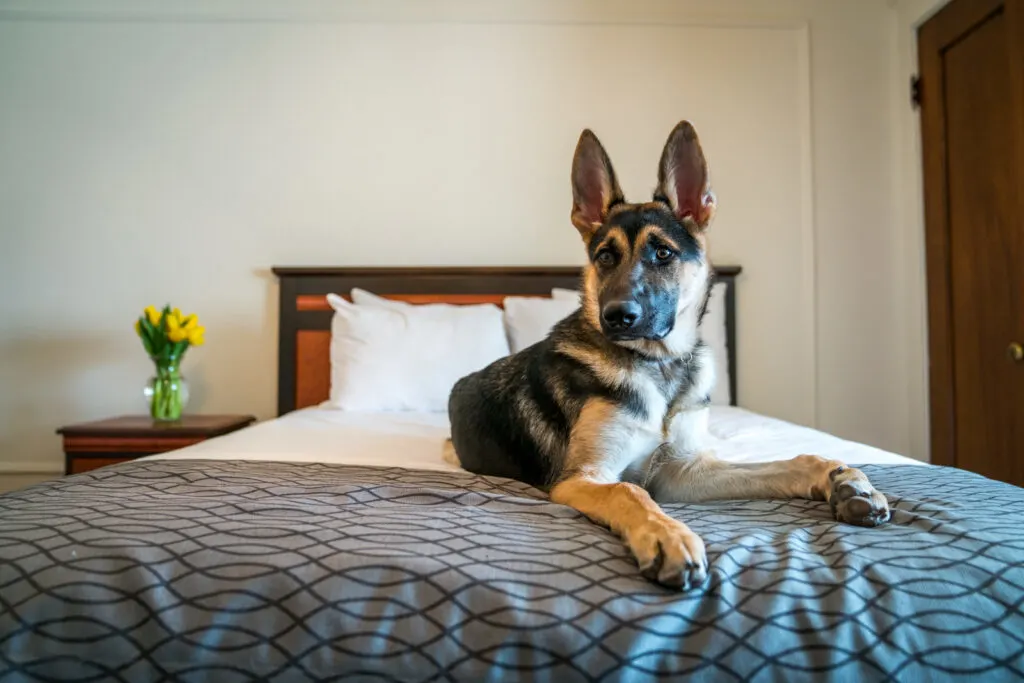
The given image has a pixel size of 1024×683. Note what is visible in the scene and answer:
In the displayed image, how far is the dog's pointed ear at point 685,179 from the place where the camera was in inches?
65.0

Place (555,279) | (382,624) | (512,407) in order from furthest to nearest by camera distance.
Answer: (555,279)
(512,407)
(382,624)

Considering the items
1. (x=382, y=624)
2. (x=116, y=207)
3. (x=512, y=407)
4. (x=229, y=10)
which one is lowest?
(x=382, y=624)

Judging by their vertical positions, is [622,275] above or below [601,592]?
above

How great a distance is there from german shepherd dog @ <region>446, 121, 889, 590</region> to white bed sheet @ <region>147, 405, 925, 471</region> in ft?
0.93

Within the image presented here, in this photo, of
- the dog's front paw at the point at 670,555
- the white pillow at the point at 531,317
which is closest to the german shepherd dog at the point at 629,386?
the dog's front paw at the point at 670,555

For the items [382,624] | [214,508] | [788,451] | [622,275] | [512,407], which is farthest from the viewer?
[788,451]

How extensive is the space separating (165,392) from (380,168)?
164 cm

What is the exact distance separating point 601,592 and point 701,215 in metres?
1.14

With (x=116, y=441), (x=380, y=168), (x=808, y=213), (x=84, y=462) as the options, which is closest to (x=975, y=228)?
(x=808, y=213)

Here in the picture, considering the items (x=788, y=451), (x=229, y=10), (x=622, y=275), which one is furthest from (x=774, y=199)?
(x=229, y=10)

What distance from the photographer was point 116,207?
3.78 meters

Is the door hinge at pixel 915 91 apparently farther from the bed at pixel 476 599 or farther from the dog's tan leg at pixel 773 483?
the bed at pixel 476 599

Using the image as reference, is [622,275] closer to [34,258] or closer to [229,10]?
[229,10]

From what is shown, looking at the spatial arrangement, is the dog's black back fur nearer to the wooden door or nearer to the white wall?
the white wall
